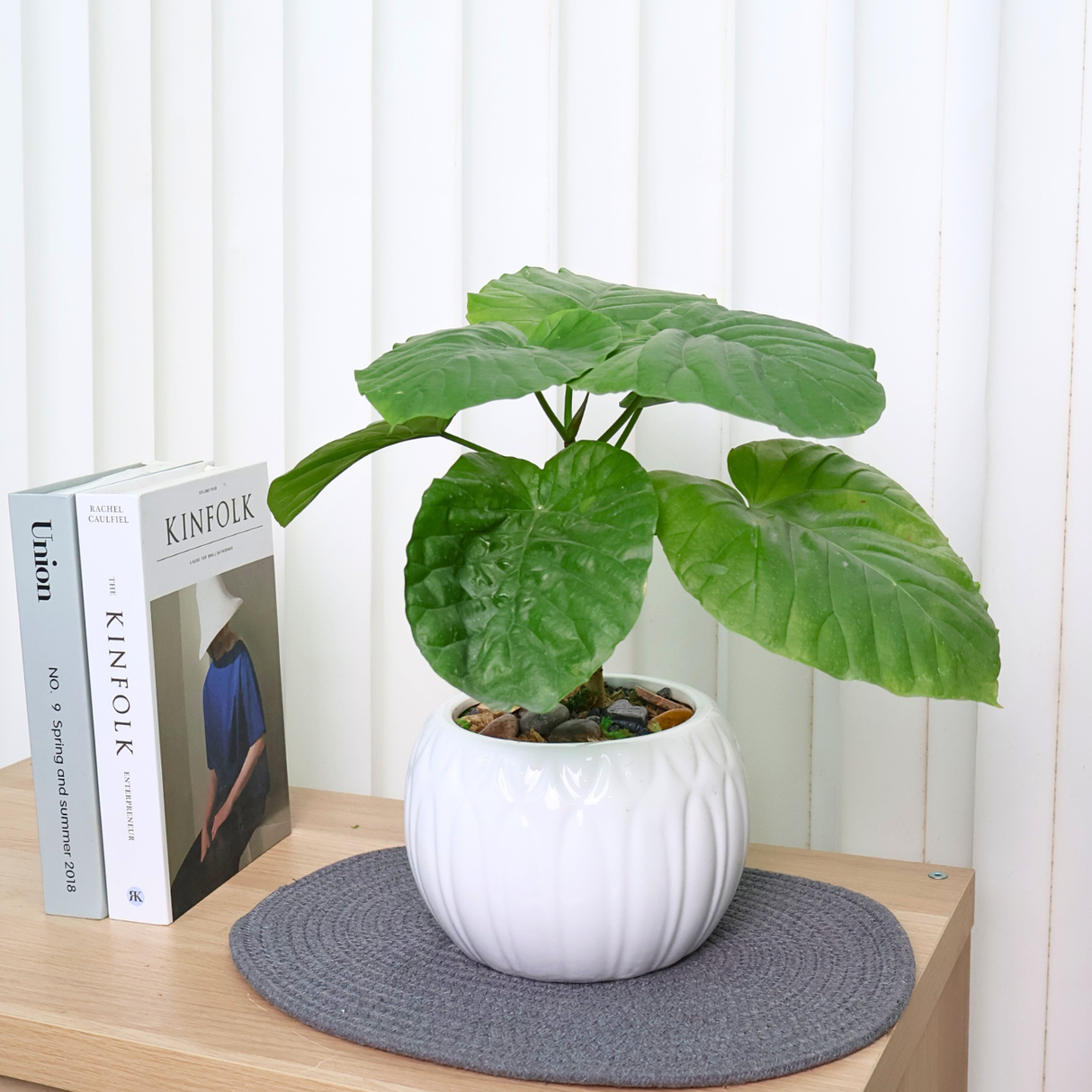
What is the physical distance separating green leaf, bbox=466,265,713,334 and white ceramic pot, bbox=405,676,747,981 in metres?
0.27

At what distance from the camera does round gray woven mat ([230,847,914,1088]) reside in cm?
61

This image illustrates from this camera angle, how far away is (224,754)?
87cm

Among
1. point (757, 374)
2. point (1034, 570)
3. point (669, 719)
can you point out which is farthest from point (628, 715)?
point (1034, 570)

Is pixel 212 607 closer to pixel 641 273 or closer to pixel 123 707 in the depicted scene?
pixel 123 707

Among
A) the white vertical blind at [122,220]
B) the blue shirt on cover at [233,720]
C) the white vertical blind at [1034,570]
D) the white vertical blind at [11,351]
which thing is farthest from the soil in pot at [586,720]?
the white vertical blind at [11,351]

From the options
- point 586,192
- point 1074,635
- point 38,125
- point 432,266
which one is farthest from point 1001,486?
point 38,125

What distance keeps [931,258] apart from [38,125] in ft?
2.99

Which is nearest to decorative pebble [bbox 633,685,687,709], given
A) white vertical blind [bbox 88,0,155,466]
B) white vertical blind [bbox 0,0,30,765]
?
white vertical blind [bbox 88,0,155,466]

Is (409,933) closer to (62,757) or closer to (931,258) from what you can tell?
(62,757)

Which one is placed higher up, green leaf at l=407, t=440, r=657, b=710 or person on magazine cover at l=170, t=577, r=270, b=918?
green leaf at l=407, t=440, r=657, b=710

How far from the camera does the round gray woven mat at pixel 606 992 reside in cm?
61

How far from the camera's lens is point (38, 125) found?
118 centimetres

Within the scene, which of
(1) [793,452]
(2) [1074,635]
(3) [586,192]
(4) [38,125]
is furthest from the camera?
(4) [38,125]

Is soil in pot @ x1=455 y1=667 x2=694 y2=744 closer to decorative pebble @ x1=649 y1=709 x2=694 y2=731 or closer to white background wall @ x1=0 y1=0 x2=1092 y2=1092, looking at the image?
decorative pebble @ x1=649 y1=709 x2=694 y2=731
